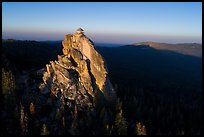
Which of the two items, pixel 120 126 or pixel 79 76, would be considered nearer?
pixel 120 126

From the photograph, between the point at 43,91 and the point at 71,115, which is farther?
the point at 43,91

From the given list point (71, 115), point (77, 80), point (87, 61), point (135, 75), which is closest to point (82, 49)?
point (87, 61)

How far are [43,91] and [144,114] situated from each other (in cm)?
3036

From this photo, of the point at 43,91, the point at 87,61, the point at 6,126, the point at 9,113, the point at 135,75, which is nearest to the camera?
the point at 6,126

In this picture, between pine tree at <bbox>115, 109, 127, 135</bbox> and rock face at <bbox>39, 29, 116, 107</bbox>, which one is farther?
rock face at <bbox>39, 29, 116, 107</bbox>

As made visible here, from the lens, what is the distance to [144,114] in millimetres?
87625

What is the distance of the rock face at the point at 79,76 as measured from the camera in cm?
8350

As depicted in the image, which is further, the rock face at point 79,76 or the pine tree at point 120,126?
the rock face at point 79,76

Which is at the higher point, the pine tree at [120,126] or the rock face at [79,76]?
the rock face at [79,76]

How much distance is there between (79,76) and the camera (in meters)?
88.4

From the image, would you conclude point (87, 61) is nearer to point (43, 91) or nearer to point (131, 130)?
point (43, 91)

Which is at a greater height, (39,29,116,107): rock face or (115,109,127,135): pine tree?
(39,29,116,107): rock face

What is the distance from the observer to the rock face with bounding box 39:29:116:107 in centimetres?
8350

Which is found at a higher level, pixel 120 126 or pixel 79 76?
pixel 79 76
